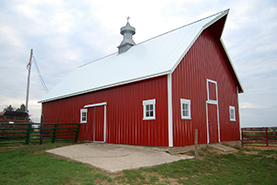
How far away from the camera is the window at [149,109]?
1115cm

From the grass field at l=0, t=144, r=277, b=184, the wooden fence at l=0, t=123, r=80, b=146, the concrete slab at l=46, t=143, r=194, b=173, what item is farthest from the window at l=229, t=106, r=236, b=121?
the wooden fence at l=0, t=123, r=80, b=146

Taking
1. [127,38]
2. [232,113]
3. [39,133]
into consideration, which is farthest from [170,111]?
[127,38]

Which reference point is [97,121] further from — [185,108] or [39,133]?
[185,108]

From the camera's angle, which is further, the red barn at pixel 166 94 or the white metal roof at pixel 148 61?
the white metal roof at pixel 148 61

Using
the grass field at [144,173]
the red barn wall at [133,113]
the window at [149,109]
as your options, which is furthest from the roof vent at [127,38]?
the grass field at [144,173]

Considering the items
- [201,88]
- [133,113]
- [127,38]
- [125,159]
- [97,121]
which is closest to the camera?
[125,159]

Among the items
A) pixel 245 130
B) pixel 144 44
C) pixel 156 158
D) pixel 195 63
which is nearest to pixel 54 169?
pixel 156 158

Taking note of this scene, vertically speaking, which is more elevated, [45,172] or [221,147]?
[221,147]

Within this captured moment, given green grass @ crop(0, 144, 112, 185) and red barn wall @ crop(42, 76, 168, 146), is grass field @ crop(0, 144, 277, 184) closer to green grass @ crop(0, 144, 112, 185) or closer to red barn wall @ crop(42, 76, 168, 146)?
green grass @ crop(0, 144, 112, 185)

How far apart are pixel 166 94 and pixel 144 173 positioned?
4444 millimetres

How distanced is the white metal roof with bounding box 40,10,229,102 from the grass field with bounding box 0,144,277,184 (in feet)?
13.8

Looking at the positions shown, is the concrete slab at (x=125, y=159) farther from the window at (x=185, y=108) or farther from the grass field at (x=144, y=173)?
the window at (x=185, y=108)

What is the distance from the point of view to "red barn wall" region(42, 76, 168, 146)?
10797 mm

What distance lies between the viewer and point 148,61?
1284cm
